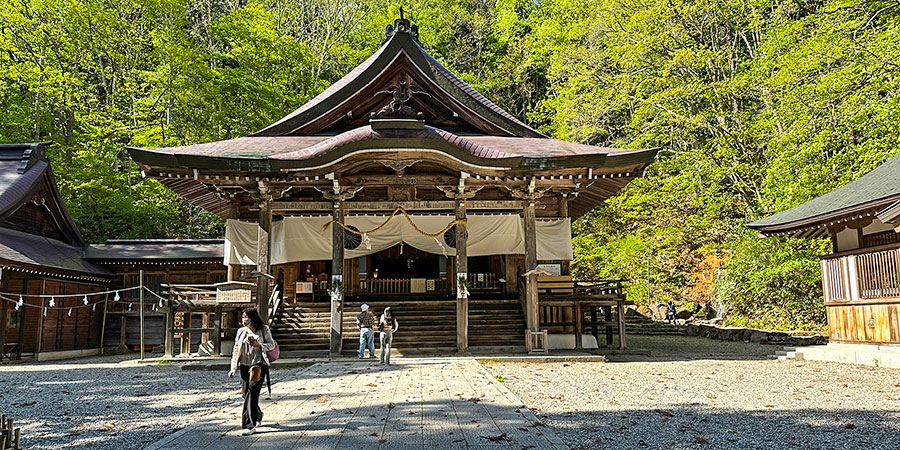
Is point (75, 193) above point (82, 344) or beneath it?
above

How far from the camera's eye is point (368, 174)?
546 inches

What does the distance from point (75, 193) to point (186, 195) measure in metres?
12.2

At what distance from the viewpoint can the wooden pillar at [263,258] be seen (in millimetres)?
12367

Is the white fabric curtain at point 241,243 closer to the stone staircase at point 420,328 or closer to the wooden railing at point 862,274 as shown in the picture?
the stone staircase at point 420,328

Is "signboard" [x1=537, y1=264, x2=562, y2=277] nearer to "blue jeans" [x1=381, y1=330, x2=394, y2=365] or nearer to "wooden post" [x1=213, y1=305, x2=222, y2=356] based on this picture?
"blue jeans" [x1=381, y1=330, x2=394, y2=365]

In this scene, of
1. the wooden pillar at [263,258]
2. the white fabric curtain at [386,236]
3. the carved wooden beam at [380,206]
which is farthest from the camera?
the white fabric curtain at [386,236]

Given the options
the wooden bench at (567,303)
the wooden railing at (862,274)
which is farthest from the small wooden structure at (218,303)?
the wooden railing at (862,274)

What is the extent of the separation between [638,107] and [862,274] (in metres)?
13.4

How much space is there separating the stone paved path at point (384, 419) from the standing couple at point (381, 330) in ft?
6.50

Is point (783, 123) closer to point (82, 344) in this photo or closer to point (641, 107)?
point (641, 107)

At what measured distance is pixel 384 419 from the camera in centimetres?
570

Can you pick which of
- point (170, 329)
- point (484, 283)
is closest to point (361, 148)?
point (170, 329)

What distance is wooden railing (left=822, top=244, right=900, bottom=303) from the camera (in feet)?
38.2

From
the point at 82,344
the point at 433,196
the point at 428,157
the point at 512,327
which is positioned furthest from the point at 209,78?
the point at 512,327
